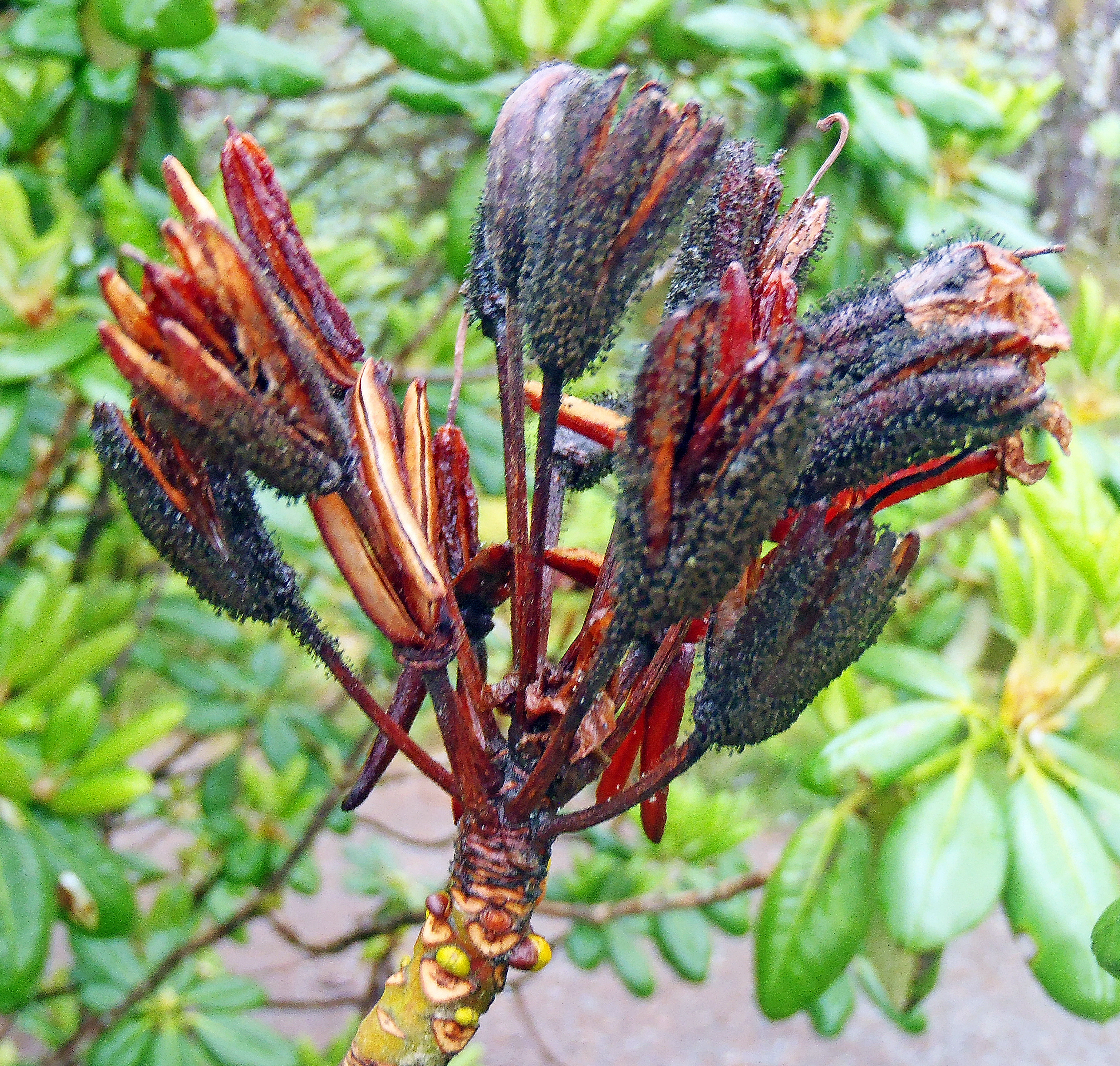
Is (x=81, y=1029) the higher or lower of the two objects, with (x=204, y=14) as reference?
lower

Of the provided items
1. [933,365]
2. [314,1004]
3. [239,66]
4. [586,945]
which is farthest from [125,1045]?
[933,365]

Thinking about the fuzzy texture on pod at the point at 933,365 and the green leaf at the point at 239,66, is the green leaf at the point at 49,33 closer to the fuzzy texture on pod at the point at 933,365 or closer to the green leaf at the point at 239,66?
the green leaf at the point at 239,66

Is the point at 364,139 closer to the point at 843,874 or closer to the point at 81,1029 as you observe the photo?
the point at 81,1029

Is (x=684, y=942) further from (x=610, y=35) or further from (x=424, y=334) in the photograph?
(x=610, y=35)

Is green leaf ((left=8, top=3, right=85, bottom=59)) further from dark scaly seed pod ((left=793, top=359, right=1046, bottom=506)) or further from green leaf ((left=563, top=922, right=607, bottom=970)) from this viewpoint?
green leaf ((left=563, top=922, right=607, bottom=970))

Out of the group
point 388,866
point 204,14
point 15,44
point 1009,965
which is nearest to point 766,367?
point 204,14

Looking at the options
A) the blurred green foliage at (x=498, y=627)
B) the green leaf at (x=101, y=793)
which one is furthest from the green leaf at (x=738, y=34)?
the green leaf at (x=101, y=793)

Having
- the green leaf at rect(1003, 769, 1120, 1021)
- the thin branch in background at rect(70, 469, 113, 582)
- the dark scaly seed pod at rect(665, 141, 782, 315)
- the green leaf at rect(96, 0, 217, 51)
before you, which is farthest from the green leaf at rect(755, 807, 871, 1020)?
the thin branch in background at rect(70, 469, 113, 582)
